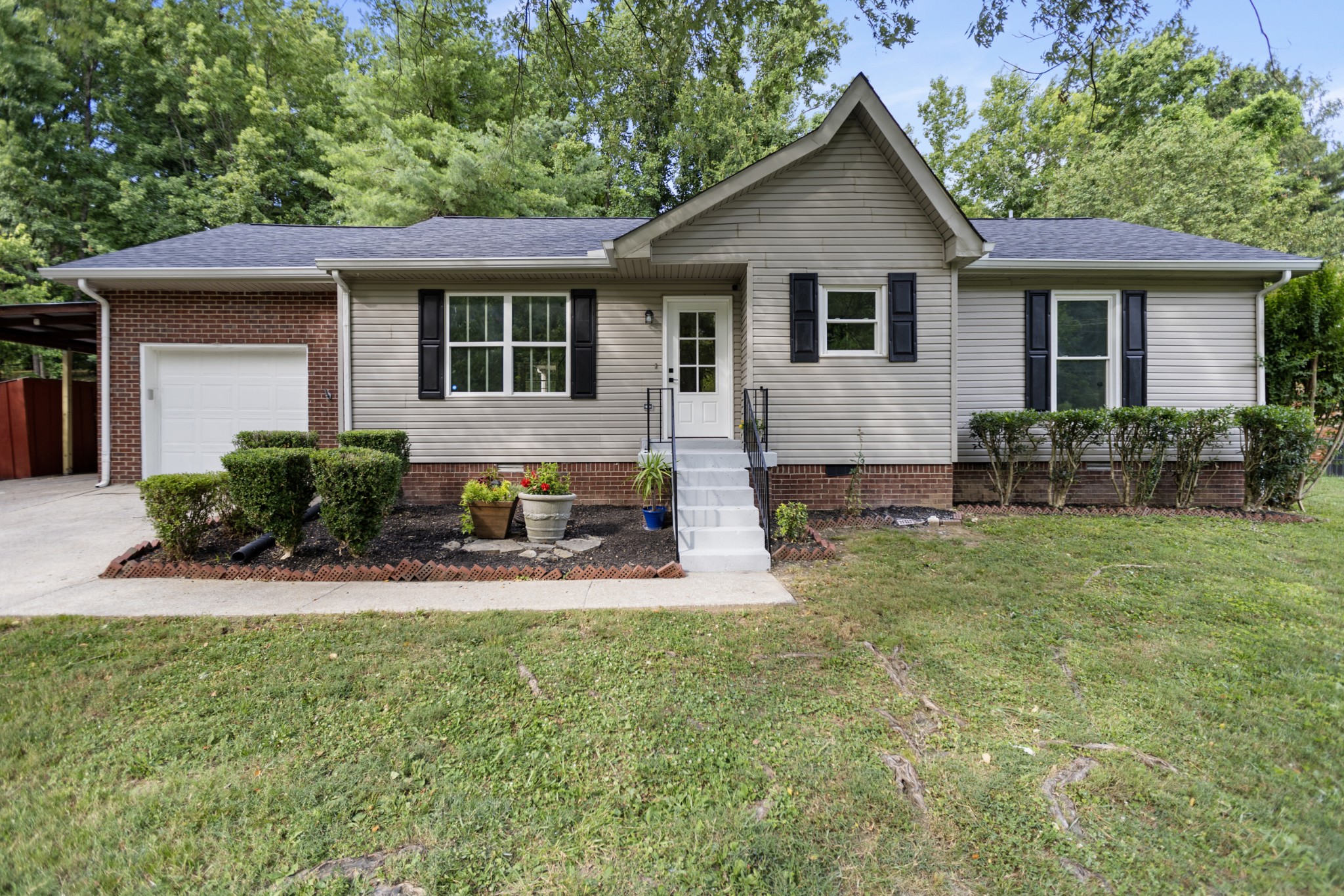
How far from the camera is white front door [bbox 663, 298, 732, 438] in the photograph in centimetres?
805

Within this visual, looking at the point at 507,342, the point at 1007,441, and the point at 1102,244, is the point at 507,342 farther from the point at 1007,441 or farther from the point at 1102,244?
the point at 1102,244

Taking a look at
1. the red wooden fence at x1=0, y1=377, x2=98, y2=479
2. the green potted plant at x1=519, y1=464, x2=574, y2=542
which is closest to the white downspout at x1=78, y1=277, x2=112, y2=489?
the red wooden fence at x1=0, y1=377, x2=98, y2=479

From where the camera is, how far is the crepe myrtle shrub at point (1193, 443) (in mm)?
7215

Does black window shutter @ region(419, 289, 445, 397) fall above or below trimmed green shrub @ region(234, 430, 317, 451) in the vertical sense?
above

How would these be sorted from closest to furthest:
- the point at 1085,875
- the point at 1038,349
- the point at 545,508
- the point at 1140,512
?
the point at 1085,875 < the point at 545,508 < the point at 1140,512 < the point at 1038,349

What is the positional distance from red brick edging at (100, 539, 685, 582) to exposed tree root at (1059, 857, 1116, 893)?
11.0 feet

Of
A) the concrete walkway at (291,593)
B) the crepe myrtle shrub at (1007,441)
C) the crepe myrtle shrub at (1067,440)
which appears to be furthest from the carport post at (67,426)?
the crepe myrtle shrub at (1067,440)

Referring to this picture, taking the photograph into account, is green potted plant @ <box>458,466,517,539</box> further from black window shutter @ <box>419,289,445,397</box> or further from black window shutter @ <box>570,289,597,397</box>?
black window shutter @ <box>419,289,445,397</box>

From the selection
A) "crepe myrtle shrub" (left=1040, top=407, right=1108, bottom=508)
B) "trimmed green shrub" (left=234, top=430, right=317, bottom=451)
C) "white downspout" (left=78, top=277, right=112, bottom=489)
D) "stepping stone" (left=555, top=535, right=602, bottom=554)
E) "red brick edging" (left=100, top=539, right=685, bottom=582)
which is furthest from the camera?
"white downspout" (left=78, top=277, right=112, bottom=489)

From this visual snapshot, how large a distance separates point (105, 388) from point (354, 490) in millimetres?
6871

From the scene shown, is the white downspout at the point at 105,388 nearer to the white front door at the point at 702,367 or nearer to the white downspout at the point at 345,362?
the white downspout at the point at 345,362

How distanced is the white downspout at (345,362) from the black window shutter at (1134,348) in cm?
1066

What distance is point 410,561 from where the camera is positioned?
4.98 m

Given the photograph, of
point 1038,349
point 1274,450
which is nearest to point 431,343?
point 1038,349
